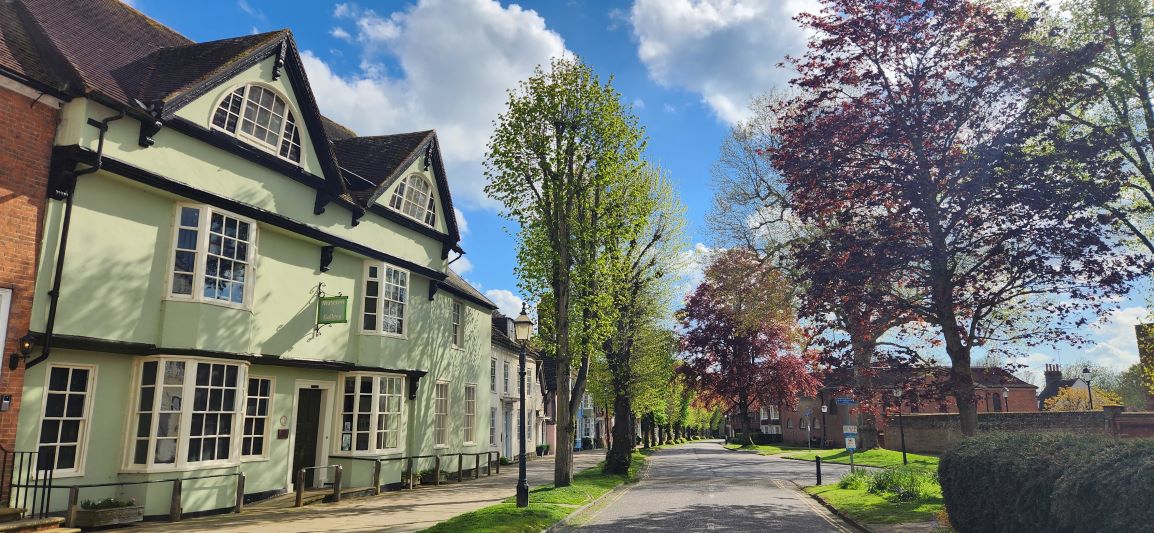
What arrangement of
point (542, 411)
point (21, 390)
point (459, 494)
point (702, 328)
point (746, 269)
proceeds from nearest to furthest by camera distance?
point (21, 390) → point (459, 494) → point (746, 269) → point (542, 411) → point (702, 328)

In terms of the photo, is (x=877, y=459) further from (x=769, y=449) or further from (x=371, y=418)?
(x=371, y=418)

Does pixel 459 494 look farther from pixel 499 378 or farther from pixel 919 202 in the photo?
pixel 499 378

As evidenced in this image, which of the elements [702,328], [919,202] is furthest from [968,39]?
[702,328]

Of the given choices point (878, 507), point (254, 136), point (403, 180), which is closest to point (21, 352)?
point (254, 136)

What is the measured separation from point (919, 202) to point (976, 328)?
3826 mm

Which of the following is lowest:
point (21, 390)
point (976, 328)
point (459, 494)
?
point (459, 494)

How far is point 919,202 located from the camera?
50.5 feet

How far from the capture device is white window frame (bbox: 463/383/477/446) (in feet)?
84.4

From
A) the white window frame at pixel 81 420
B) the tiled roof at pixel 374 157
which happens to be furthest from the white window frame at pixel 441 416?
the white window frame at pixel 81 420

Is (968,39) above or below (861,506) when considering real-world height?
above

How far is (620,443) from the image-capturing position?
1021 inches

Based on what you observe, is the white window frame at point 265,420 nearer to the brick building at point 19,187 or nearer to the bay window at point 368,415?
the bay window at point 368,415

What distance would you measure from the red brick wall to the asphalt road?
393 inches

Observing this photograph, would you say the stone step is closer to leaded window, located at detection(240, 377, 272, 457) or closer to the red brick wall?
the red brick wall
